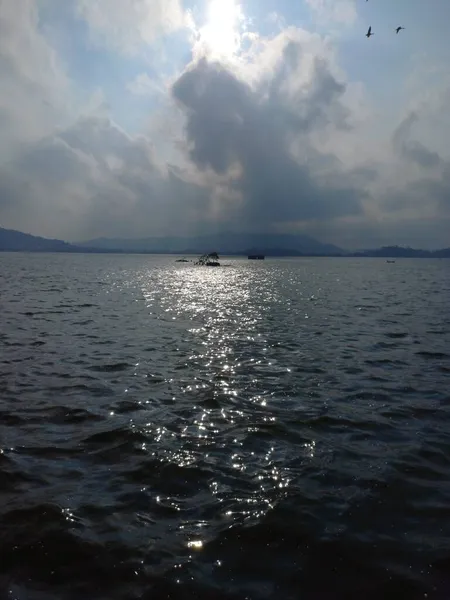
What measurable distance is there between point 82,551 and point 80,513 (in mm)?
1014

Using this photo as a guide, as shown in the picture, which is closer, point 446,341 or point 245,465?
point 245,465

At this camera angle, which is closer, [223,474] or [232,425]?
[223,474]

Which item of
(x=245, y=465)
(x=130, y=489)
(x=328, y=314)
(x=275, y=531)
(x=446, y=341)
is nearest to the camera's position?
(x=275, y=531)

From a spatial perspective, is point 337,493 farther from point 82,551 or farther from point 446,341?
point 446,341

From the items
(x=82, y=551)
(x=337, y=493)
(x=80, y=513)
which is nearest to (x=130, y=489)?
(x=80, y=513)

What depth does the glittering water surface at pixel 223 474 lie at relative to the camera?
601 cm

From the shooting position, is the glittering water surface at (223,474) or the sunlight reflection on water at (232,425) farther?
the sunlight reflection on water at (232,425)

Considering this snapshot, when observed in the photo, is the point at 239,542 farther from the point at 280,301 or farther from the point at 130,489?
the point at 280,301

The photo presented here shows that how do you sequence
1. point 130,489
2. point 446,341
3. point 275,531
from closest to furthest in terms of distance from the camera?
point 275,531 < point 130,489 < point 446,341

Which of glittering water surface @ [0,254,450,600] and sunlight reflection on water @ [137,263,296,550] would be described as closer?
glittering water surface @ [0,254,450,600]

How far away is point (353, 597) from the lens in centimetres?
559

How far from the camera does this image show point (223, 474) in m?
8.70

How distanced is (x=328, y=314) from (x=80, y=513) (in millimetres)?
29838

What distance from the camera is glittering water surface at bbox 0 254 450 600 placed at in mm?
6008
